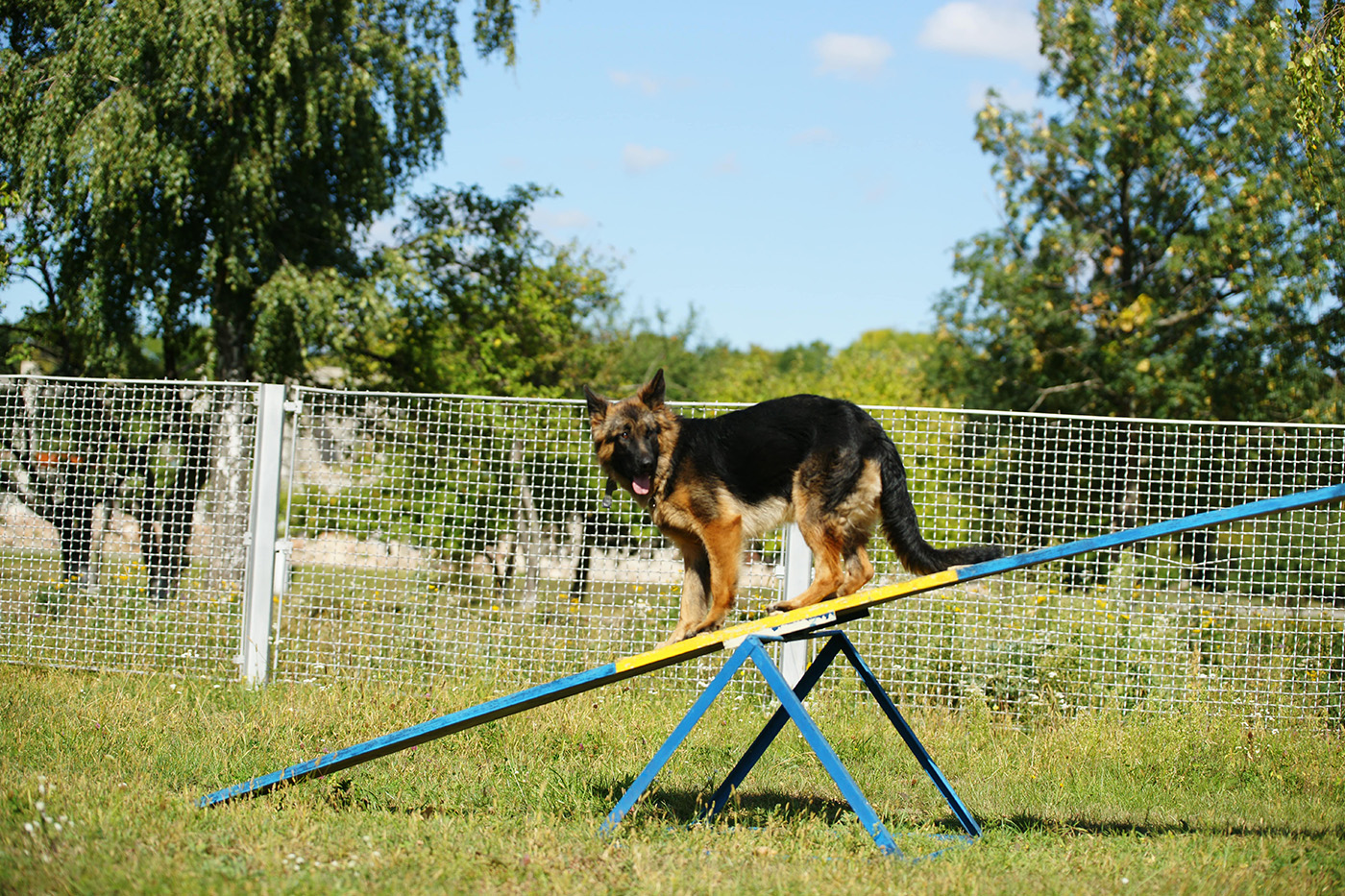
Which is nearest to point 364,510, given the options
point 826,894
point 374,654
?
point 374,654

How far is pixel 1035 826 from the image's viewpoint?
463cm

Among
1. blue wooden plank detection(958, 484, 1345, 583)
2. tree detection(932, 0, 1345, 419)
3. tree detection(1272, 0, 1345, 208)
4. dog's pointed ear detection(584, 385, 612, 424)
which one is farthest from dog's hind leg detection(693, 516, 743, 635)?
tree detection(932, 0, 1345, 419)

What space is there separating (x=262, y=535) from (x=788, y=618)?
14.1ft

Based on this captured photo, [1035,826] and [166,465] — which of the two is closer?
[1035,826]

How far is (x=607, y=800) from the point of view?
15.6 feet

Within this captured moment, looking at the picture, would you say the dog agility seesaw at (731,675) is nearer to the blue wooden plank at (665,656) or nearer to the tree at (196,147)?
the blue wooden plank at (665,656)

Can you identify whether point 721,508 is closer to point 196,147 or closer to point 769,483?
point 769,483

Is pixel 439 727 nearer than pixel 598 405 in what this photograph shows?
Yes

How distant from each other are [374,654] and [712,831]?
338cm

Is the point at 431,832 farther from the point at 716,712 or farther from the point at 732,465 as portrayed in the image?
the point at 716,712

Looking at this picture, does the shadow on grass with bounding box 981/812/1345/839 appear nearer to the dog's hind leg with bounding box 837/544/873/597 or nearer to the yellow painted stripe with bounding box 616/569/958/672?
the dog's hind leg with bounding box 837/544/873/597

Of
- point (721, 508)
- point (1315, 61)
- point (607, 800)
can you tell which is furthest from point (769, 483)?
point (1315, 61)

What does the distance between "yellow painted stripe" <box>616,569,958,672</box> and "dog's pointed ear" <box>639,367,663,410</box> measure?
135 centimetres

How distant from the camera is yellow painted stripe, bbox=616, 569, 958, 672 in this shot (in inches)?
154
